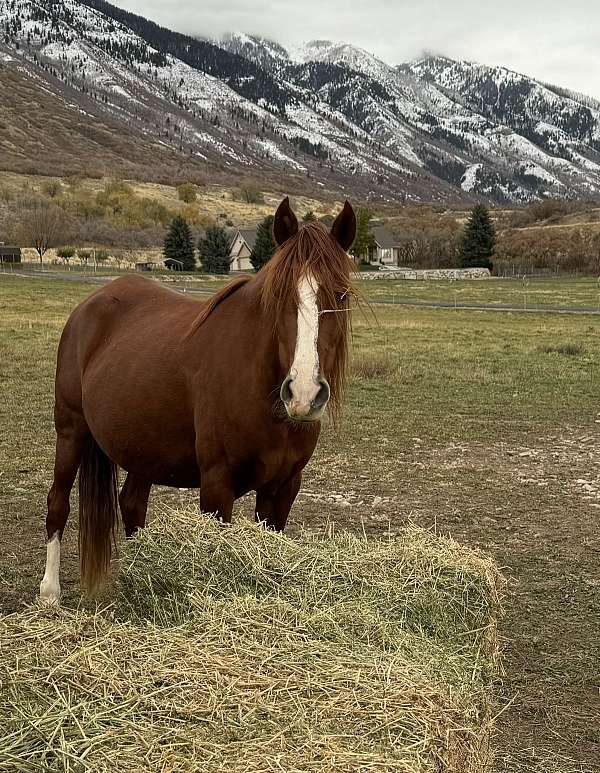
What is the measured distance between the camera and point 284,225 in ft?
12.7

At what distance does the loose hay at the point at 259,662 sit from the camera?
2.12 metres

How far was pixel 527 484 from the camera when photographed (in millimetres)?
8477

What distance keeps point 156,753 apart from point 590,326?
27692 mm

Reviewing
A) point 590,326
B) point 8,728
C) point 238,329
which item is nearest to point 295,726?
point 8,728

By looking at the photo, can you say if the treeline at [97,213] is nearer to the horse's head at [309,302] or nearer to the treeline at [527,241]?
the treeline at [527,241]

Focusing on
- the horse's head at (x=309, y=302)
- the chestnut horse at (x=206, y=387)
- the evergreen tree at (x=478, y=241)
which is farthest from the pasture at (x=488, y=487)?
the evergreen tree at (x=478, y=241)

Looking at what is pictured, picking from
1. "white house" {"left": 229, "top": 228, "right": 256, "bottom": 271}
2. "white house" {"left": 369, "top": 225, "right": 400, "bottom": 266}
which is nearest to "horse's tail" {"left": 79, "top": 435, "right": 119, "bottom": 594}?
"white house" {"left": 229, "top": 228, "right": 256, "bottom": 271}

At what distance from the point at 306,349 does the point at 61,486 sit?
2.77 meters

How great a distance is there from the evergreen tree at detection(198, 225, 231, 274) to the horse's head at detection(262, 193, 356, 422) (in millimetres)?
65484

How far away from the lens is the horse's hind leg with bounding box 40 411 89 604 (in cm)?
515

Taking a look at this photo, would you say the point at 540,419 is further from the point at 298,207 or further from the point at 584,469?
the point at 298,207

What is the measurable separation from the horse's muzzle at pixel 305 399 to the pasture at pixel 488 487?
Answer: 2.23ft

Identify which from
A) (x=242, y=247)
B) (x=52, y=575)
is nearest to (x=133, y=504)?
(x=52, y=575)

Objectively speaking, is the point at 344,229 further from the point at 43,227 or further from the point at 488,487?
the point at 43,227
